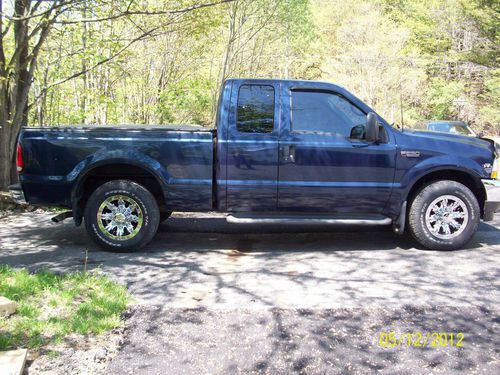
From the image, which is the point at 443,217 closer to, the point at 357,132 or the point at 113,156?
the point at 357,132

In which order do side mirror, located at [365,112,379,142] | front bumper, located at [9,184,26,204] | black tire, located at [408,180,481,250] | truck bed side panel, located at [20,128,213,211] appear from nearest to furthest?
side mirror, located at [365,112,379,142] → truck bed side panel, located at [20,128,213,211] → black tire, located at [408,180,481,250] → front bumper, located at [9,184,26,204]

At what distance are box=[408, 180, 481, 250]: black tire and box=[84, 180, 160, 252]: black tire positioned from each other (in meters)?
2.98

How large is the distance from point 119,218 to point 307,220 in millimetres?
2123

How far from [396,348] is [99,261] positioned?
10.8 feet

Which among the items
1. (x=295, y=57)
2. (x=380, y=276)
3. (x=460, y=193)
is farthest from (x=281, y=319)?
(x=295, y=57)

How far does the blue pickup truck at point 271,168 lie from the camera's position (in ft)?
18.4

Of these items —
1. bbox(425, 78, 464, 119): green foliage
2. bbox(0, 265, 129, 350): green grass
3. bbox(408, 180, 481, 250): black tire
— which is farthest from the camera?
bbox(425, 78, 464, 119): green foliage

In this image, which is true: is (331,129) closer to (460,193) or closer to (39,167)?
(460,193)

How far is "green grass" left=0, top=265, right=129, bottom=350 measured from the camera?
3.51 meters

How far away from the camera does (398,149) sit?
567cm

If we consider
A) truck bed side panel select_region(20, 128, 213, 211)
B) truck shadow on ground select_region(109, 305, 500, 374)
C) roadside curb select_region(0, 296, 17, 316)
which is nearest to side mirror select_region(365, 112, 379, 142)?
truck bed side panel select_region(20, 128, 213, 211)

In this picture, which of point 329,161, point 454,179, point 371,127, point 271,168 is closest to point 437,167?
point 454,179

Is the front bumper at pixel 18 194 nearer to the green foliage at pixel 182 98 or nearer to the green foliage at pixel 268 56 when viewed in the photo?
the green foliage at pixel 268 56

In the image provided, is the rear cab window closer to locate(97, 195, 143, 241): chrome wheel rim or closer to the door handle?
the door handle
